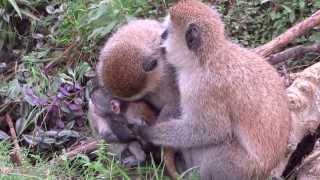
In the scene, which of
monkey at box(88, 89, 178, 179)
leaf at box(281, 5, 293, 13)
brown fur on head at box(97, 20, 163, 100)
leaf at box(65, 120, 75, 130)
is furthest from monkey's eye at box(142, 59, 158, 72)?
leaf at box(281, 5, 293, 13)

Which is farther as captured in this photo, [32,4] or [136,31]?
[32,4]

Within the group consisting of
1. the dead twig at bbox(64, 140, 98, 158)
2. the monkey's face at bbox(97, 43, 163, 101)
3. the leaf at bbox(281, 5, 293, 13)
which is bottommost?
the dead twig at bbox(64, 140, 98, 158)

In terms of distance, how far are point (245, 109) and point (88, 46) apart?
3079 mm

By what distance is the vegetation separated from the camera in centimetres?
709

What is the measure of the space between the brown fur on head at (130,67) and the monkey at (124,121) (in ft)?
0.37

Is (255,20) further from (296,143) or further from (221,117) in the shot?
(221,117)

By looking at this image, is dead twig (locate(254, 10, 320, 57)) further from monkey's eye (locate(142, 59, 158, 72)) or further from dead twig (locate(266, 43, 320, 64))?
monkey's eye (locate(142, 59, 158, 72))

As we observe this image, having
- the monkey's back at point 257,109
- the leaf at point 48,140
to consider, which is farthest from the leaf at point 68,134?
the monkey's back at point 257,109

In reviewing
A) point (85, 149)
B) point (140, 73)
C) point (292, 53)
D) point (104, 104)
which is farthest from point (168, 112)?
point (292, 53)

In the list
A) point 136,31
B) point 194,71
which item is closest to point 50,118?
point 136,31

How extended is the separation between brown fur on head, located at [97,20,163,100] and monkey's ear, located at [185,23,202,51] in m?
0.30

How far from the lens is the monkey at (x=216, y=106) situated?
16.5 ft

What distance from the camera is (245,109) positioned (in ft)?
16.7

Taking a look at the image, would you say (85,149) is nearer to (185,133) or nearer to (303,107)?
(185,133)
